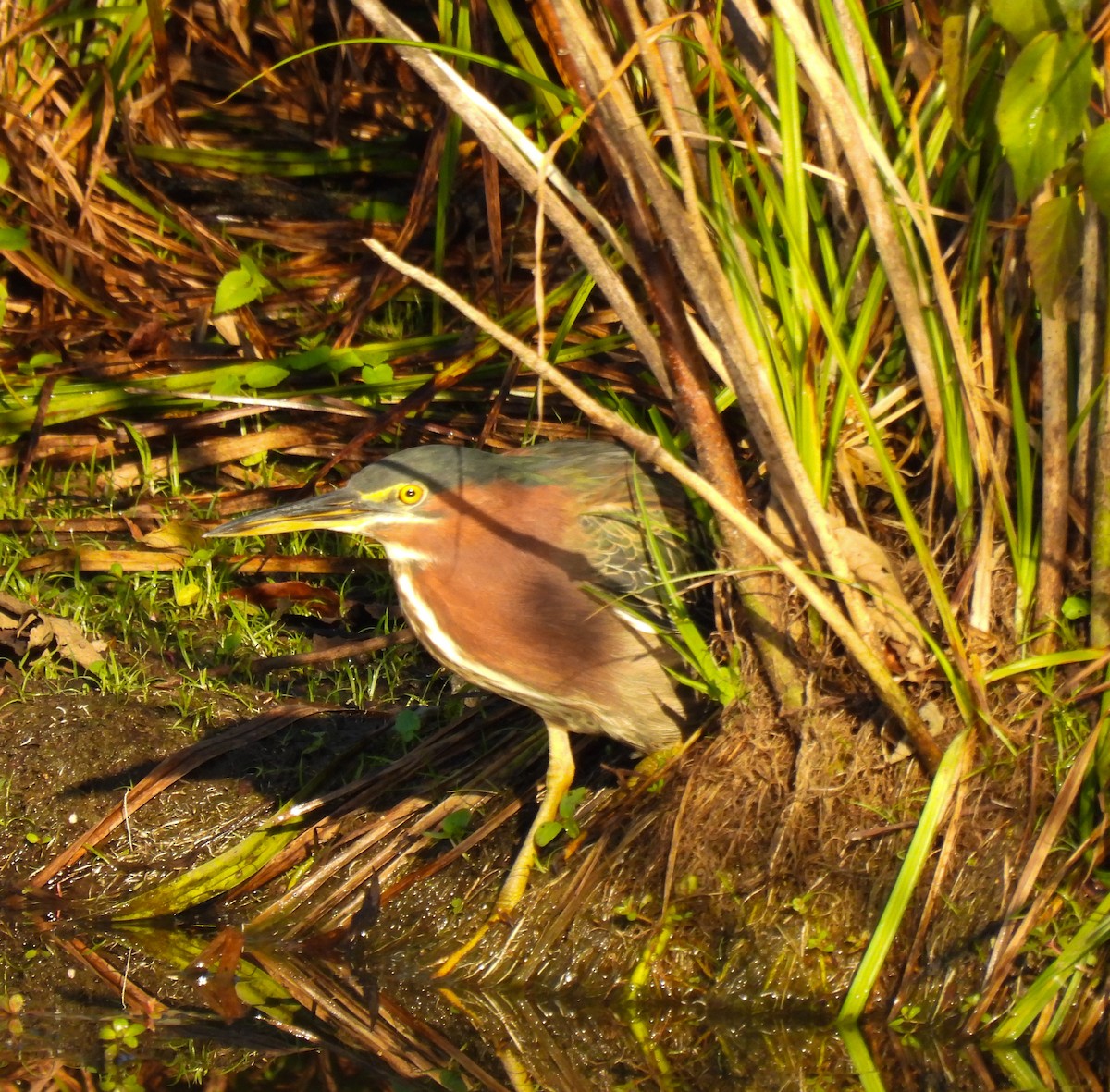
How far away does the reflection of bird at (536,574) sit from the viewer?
370 cm

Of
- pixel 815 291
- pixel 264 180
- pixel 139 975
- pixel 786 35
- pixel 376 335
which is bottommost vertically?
pixel 139 975

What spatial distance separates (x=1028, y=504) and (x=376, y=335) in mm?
3064

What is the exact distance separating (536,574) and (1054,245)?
5.06 ft

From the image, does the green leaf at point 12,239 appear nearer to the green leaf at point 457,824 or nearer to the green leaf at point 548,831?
the green leaf at point 457,824

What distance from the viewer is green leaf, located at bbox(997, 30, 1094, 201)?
241cm

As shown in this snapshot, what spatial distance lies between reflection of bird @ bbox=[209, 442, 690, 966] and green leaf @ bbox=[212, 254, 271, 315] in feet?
4.88

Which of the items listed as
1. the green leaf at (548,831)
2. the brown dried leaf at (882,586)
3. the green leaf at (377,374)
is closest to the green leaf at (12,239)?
the green leaf at (377,374)

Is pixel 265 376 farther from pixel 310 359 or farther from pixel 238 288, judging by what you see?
pixel 238 288

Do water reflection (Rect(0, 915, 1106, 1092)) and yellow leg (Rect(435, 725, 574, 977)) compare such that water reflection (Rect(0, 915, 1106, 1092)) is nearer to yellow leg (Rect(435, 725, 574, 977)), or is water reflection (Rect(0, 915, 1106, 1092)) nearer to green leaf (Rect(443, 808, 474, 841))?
yellow leg (Rect(435, 725, 574, 977))

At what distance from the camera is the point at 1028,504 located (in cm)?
312

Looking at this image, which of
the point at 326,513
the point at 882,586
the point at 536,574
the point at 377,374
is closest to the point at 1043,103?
the point at 882,586

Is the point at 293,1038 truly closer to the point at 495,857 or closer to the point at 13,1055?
the point at 13,1055

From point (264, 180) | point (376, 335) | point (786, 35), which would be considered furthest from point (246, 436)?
point (786, 35)

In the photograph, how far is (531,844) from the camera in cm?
380
